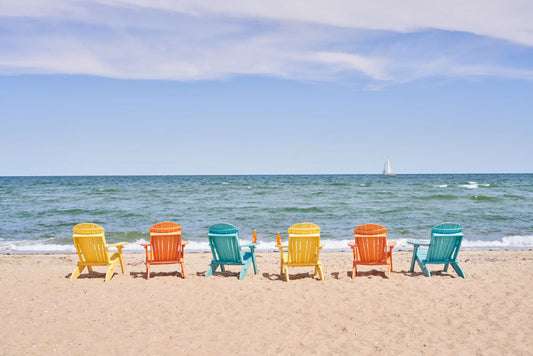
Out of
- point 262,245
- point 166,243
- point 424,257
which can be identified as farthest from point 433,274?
point 262,245

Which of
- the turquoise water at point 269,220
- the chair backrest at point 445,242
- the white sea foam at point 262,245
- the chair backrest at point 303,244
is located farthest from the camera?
the turquoise water at point 269,220

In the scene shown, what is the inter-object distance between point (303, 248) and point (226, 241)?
146 centimetres

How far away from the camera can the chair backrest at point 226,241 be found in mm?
7789

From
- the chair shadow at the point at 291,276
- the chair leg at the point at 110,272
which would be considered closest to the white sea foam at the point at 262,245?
the chair shadow at the point at 291,276

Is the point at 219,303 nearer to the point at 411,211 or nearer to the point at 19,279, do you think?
the point at 19,279

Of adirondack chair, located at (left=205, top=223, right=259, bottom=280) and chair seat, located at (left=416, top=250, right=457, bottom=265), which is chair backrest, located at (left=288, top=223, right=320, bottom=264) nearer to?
adirondack chair, located at (left=205, top=223, right=259, bottom=280)

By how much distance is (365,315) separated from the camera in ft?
18.6

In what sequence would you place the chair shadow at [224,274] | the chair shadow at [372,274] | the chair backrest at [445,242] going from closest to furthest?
the chair backrest at [445,242] < the chair shadow at [372,274] < the chair shadow at [224,274]

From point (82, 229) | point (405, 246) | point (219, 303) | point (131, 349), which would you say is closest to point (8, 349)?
point (131, 349)

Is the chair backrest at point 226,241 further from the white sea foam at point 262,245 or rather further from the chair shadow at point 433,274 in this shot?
the white sea foam at point 262,245

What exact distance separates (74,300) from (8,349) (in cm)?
188

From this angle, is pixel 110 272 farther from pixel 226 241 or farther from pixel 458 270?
pixel 458 270

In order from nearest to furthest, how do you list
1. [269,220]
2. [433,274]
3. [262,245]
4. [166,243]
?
1. [166,243]
2. [433,274]
3. [262,245]
4. [269,220]

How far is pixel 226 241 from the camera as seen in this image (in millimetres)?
7824
